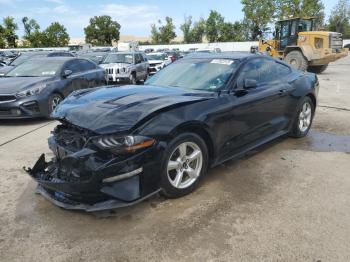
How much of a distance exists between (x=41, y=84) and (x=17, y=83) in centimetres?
52

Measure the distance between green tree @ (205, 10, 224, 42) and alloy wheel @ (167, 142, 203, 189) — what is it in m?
78.8

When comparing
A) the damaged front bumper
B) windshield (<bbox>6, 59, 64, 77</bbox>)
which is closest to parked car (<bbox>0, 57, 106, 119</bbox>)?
windshield (<bbox>6, 59, 64, 77</bbox>)

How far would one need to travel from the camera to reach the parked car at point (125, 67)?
572 inches

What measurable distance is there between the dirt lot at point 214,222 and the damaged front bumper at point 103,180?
0.80ft

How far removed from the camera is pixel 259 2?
62750mm

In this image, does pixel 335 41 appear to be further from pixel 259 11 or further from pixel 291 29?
pixel 259 11

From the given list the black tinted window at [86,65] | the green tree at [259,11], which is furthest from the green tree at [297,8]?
the black tinted window at [86,65]

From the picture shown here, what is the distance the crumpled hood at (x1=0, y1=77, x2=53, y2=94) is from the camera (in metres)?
7.61

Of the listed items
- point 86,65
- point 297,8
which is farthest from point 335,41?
point 297,8

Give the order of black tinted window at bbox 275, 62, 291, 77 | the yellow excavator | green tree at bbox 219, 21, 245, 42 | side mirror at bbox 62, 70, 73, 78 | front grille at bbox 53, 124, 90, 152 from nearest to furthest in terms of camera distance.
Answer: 1. front grille at bbox 53, 124, 90, 152
2. black tinted window at bbox 275, 62, 291, 77
3. side mirror at bbox 62, 70, 73, 78
4. the yellow excavator
5. green tree at bbox 219, 21, 245, 42

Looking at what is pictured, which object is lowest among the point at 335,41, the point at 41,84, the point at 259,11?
the point at 41,84

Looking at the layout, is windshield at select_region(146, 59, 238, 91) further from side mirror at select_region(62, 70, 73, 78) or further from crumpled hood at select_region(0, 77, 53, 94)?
side mirror at select_region(62, 70, 73, 78)

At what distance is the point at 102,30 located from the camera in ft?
290

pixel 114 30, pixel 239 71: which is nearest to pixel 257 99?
pixel 239 71
